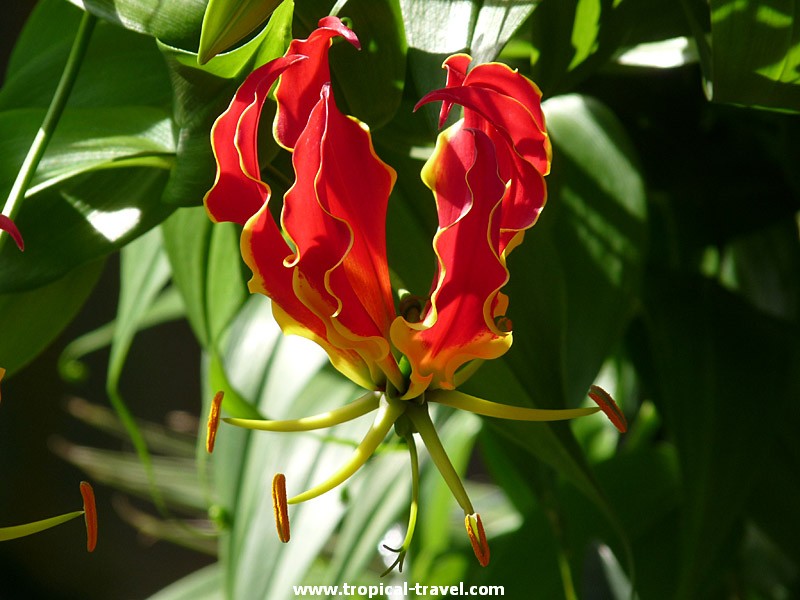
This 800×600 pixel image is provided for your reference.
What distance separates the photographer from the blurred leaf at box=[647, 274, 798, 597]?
0.55m

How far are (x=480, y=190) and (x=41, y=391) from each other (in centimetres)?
207

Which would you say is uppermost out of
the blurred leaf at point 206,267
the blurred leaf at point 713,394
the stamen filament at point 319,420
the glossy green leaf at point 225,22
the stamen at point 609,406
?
the glossy green leaf at point 225,22

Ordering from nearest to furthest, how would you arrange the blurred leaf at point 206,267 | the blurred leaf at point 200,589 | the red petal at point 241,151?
the red petal at point 241,151, the blurred leaf at point 206,267, the blurred leaf at point 200,589

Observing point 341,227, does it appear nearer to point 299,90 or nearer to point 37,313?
point 299,90

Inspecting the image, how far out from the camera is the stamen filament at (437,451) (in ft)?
1.17

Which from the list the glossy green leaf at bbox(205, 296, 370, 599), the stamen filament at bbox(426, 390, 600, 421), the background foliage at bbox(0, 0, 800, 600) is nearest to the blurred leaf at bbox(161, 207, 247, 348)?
the background foliage at bbox(0, 0, 800, 600)

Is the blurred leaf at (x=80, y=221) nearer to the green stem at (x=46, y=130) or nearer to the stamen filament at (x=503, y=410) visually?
the green stem at (x=46, y=130)

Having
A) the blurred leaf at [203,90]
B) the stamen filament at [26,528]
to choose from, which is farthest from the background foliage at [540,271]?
the stamen filament at [26,528]

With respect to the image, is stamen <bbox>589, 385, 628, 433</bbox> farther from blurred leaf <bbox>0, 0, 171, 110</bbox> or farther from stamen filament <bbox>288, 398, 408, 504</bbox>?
blurred leaf <bbox>0, 0, 171, 110</bbox>

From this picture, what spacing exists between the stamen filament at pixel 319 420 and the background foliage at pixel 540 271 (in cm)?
7

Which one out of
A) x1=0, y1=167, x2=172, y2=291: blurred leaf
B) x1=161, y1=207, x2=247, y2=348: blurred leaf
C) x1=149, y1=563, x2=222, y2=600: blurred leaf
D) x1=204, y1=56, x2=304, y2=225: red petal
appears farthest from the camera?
x1=149, y1=563, x2=222, y2=600: blurred leaf

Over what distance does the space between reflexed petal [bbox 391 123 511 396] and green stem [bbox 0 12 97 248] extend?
146 millimetres

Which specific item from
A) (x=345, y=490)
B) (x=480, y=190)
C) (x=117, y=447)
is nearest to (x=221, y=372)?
(x=345, y=490)

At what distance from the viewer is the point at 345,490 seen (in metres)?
0.58
